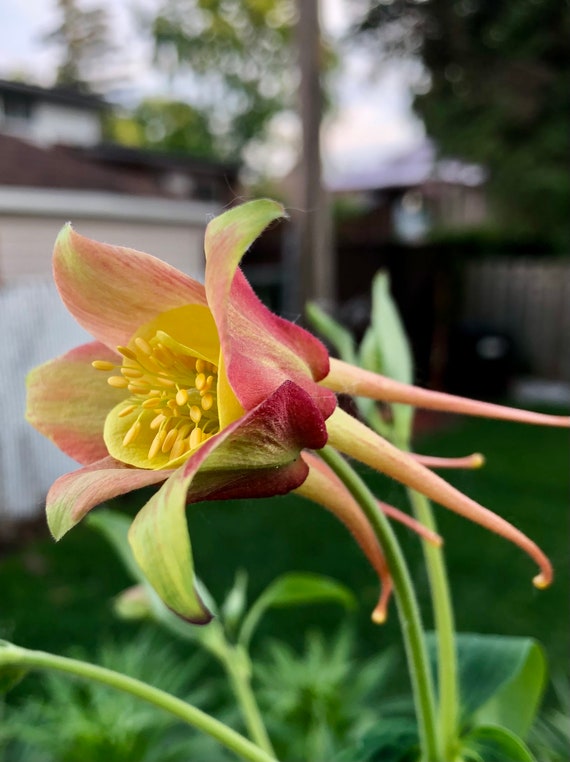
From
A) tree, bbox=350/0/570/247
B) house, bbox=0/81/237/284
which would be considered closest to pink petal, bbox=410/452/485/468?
house, bbox=0/81/237/284

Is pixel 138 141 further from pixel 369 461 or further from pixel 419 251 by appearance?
pixel 419 251

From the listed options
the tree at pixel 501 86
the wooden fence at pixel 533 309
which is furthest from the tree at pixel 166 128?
the wooden fence at pixel 533 309

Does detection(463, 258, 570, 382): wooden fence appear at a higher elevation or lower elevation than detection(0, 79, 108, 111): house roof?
lower

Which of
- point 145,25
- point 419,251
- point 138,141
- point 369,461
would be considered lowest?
point 419,251

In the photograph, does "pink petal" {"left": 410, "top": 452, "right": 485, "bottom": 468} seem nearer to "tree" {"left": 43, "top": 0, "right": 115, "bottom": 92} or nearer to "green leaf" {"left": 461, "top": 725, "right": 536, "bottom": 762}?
"green leaf" {"left": 461, "top": 725, "right": 536, "bottom": 762}

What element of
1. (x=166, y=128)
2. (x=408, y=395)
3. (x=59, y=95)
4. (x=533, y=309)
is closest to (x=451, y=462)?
(x=408, y=395)

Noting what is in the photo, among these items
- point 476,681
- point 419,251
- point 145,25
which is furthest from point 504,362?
point 476,681
